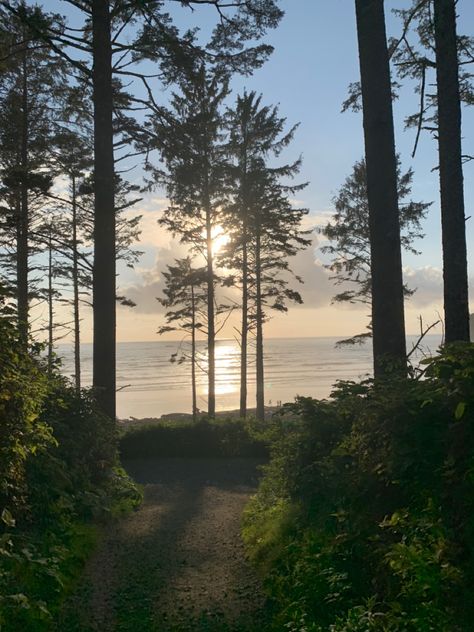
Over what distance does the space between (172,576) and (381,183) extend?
6038mm

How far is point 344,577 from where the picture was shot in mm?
4457

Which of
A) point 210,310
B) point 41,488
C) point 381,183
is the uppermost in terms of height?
point 381,183

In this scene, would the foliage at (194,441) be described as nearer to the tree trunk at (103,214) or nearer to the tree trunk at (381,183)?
the tree trunk at (103,214)

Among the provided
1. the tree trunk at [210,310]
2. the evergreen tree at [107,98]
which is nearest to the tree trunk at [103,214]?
the evergreen tree at [107,98]

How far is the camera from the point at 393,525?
4.07 m

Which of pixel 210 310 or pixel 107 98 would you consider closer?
pixel 107 98

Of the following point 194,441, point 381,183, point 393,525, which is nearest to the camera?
point 393,525

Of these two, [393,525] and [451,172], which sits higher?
[451,172]

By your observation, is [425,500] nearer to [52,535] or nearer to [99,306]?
[52,535]

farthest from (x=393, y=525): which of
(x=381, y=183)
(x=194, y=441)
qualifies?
(x=194, y=441)

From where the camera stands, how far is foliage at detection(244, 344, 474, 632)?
3377 millimetres

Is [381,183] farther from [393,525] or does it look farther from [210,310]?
[210,310]

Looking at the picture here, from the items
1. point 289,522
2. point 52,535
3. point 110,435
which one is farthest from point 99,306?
point 289,522

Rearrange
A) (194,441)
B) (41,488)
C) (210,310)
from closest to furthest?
(41,488) → (194,441) → (210,310)
